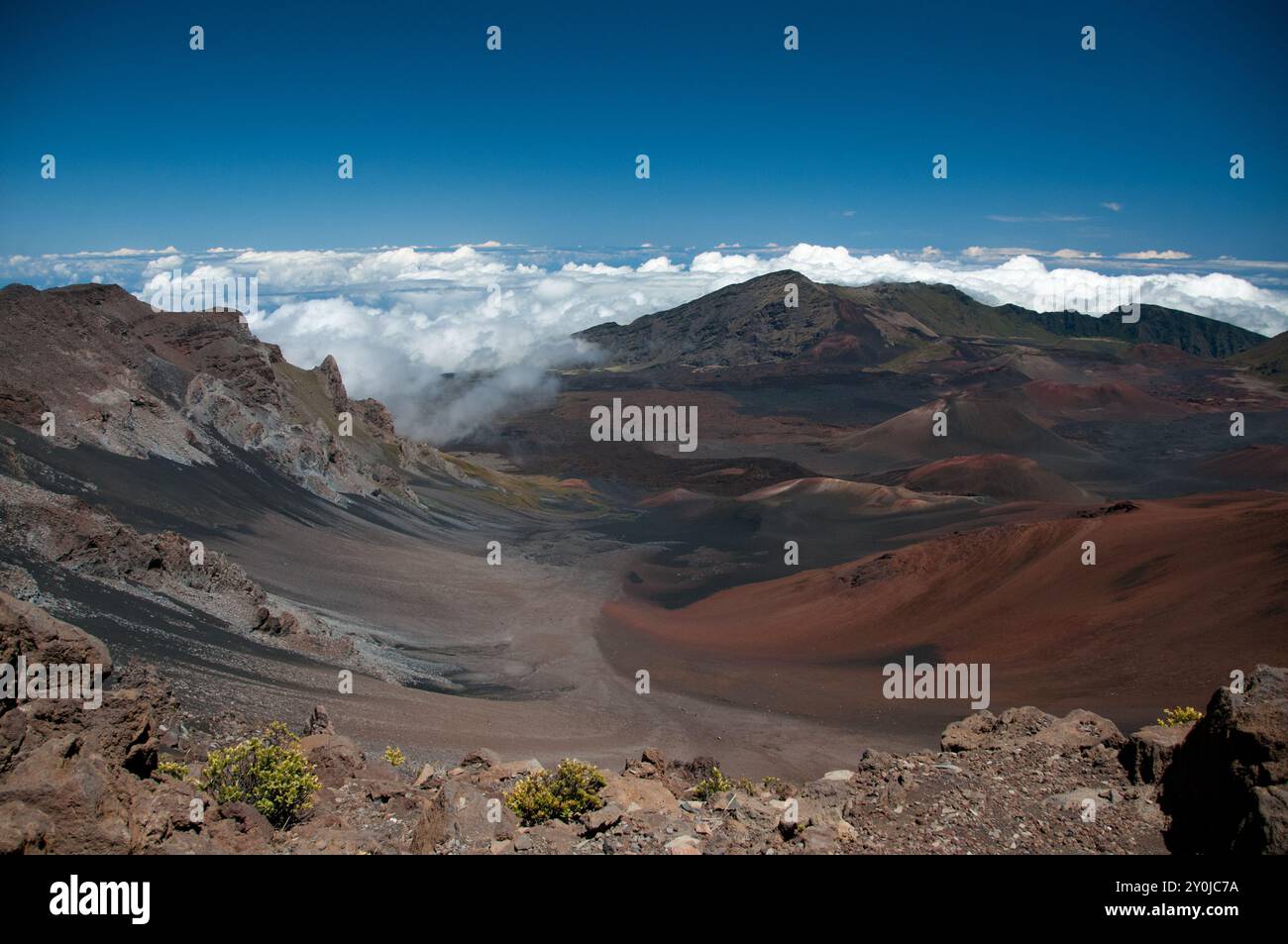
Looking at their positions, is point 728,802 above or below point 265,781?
below

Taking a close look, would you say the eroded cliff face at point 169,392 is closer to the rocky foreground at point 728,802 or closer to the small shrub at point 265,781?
the small shrub at point 265,781

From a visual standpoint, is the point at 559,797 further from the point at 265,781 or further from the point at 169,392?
the point at 169,392

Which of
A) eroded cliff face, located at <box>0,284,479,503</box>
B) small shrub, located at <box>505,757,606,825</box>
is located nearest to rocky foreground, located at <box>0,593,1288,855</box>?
small shrub, located at <box>505,757,606,825</box>

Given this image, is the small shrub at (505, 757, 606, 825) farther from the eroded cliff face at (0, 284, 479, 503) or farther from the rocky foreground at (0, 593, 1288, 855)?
the eroded cliff face at (0, 284, 479, 503)

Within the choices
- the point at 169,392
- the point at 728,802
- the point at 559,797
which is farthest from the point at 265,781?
the point at 169,392

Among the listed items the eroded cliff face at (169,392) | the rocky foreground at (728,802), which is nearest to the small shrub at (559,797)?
the rocky foreground at (728,802)
